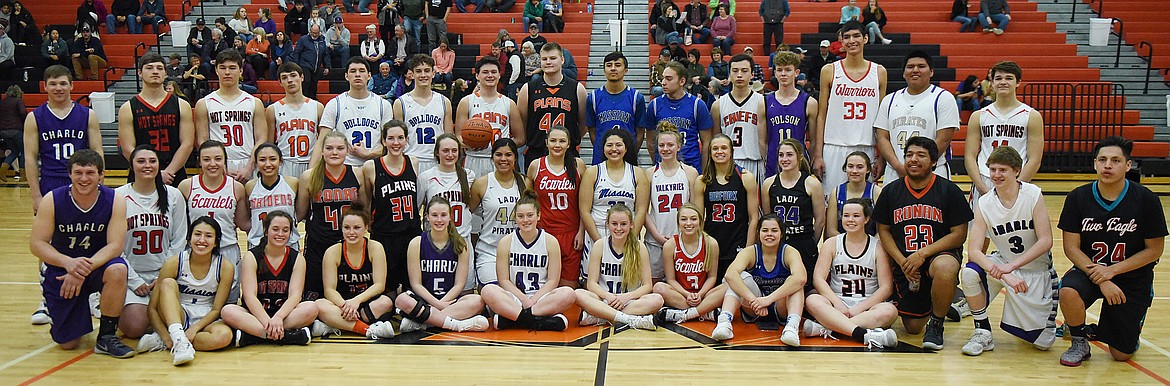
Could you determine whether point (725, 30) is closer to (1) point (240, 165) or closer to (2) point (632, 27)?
(2) point (632, 27)

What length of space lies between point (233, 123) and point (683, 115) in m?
3.10

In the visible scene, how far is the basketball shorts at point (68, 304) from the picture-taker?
17.7 feet

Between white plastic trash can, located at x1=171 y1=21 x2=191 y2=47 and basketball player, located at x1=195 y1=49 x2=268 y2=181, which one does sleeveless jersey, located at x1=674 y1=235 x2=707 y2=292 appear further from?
white plastic trash can, located at x1=171 y1=21 x2=191 y2=47

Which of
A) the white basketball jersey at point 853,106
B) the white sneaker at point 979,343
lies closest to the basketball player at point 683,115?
the white basketball jersey at point 853,106

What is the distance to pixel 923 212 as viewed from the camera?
5.66 meters

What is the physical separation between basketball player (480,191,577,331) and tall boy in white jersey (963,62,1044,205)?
2.65 metres

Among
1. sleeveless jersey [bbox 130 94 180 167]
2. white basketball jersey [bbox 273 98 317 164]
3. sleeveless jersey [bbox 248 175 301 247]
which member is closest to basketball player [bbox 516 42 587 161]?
white basketball jersey [bbox 273 98 317 164]

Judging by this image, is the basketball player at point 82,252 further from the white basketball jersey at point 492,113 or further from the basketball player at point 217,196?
the white basketball jersey at point 492,113

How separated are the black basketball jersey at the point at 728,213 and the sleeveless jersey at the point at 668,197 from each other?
17 centimetres

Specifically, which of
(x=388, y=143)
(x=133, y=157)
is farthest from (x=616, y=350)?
(x=133, y=157)

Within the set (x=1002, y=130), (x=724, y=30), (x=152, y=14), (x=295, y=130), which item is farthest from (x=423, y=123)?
(x=152, y=14)

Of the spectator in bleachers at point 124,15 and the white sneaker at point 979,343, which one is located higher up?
the spectator in bleachers at point 124,15

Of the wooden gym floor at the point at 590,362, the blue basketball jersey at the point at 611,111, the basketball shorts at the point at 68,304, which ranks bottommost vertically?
the wooden gym floor at the point at 590,362

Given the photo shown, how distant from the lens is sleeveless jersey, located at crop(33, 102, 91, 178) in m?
6.07
